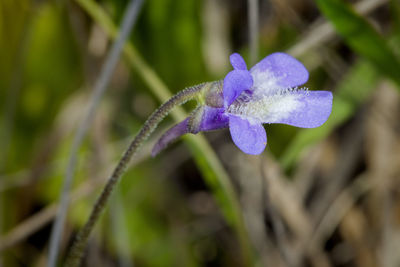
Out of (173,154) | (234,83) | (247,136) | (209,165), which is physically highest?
(173,154)

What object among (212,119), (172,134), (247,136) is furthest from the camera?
(172,134)

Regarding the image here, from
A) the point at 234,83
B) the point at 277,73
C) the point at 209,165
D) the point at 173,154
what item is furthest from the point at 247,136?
the point at 173,154

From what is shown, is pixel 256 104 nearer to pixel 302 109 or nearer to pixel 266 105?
pixel 266 105

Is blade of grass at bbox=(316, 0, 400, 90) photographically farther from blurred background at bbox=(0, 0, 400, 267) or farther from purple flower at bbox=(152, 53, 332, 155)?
purple flower at bbox=(152, 53, 332, 155)

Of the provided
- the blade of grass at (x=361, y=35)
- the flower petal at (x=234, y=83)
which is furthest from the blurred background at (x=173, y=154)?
the flower petal at (x=234, y=83)

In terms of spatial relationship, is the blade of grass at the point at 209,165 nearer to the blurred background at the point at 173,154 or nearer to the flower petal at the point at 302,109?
the blurred background at the point at 173,154

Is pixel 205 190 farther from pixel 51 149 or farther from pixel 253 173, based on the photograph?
pixel 51 149

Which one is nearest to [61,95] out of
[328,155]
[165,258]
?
[165,258]
